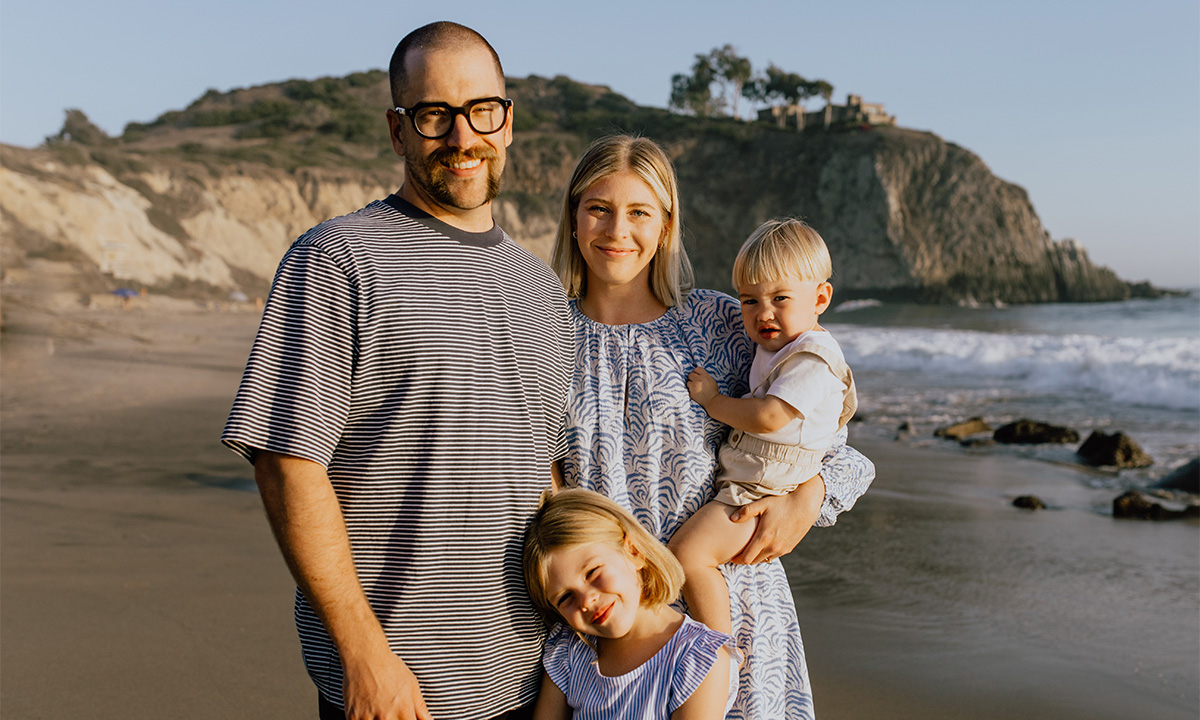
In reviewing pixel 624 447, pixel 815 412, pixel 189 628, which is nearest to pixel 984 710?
pixel 815 412

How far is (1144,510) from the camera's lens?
21.9ft

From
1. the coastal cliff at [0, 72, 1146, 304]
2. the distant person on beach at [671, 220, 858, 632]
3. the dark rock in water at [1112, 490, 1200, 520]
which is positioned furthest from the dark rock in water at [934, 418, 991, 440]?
the coastal cliff at [0, 72, 1146, 304]

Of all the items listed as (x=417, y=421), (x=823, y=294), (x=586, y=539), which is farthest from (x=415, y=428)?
(x=823, y=294)

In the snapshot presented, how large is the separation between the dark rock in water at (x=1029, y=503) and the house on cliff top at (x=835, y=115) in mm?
58364

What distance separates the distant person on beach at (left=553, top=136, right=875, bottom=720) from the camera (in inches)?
84.9

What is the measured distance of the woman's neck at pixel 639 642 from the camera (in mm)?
1980

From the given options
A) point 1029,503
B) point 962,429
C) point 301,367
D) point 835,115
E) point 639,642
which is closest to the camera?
point 301,367

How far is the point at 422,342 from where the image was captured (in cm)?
177

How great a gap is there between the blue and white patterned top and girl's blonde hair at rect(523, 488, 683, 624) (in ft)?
0.35

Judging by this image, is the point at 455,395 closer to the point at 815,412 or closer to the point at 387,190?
the point at 815,412

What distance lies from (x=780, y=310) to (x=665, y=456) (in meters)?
0.52

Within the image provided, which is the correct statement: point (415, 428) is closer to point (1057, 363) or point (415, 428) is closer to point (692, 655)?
point (692, 655)

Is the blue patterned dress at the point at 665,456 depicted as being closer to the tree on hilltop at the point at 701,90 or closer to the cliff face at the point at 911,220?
the cliff face at the point at 911,220

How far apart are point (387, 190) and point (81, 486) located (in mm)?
35204
